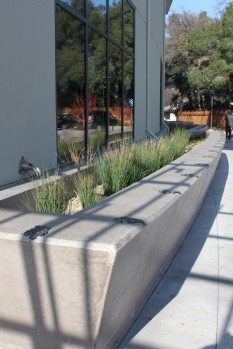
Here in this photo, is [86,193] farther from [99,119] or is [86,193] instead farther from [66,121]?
[99,119]

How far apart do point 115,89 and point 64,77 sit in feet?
12.5

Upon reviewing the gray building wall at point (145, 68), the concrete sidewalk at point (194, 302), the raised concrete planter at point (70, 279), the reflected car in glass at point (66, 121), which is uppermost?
the gray building wall at point (145, 68)

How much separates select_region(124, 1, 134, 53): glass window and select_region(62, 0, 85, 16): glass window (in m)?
4.06

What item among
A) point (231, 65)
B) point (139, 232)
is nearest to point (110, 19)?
point (139, 232)

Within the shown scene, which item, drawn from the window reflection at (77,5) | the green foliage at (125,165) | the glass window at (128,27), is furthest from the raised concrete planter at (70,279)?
the glass window at (128,27)

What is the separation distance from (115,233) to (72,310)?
1.67 feet

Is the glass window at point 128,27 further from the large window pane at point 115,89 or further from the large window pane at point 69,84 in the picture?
the large window pane at point 69,84

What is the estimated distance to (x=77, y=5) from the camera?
7.51 m

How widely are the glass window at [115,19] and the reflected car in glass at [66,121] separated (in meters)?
3.47

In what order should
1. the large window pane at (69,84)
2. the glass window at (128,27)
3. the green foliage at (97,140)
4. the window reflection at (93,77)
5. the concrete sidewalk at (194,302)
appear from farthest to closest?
the glass window at (128,27) → the green foliage at (97,140) → the window reflection at (93,77) → the large window pane at (69,84) → the concrete sidewalk at (194,302)

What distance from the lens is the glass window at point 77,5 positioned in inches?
282

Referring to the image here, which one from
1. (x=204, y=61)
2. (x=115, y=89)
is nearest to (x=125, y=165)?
(x=115, y=89)

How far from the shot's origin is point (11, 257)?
2617 millimetres

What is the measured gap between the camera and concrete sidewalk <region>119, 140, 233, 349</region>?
3.12 m
